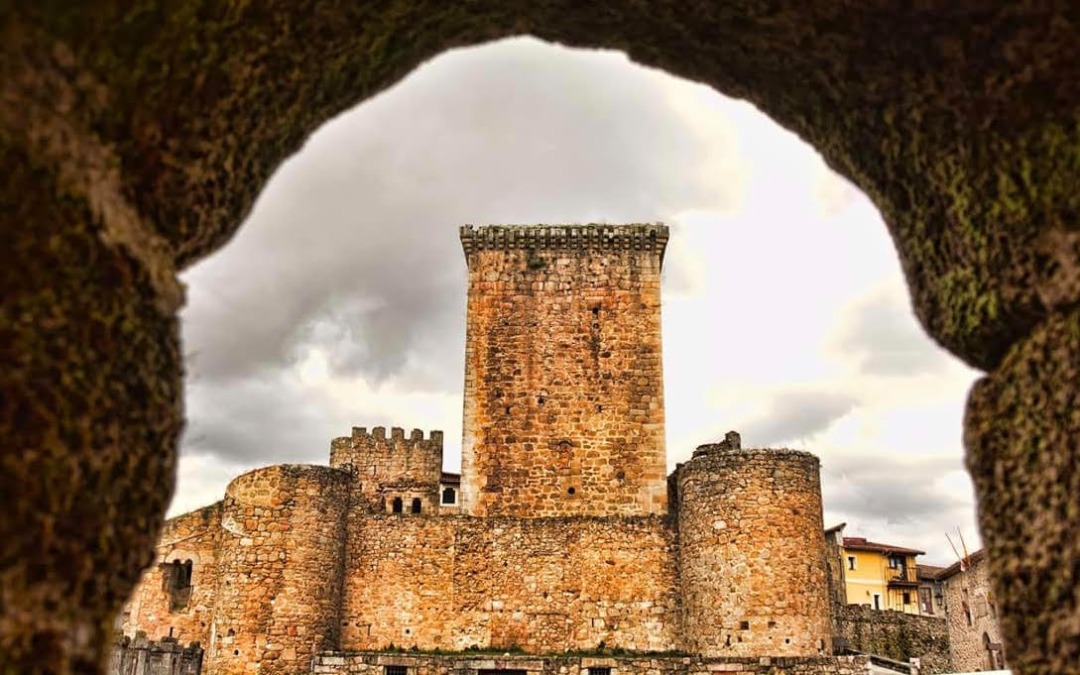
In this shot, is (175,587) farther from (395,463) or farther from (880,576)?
(880,576)

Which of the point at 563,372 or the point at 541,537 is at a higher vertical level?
the point at 563,372

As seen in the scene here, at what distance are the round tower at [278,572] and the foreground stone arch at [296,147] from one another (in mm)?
17149

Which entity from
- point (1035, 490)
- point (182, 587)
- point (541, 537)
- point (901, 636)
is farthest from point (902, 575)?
point (1035, 490)

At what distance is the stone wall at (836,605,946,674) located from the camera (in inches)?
1289

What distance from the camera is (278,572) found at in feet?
63.0

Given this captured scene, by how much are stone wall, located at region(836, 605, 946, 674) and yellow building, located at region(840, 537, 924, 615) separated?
50.2 ft

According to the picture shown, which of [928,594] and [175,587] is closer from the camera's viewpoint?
[175,587]

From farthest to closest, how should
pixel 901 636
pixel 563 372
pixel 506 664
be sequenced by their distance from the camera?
pixel 901 636
pixel 563 372
pixel 506 664

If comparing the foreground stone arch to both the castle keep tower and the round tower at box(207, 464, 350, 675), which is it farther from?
the castle keep tower

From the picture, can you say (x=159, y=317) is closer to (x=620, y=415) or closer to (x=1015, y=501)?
(x=1015, y=501)

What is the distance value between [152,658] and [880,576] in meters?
42.2

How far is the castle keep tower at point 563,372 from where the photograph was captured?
22.9 metres

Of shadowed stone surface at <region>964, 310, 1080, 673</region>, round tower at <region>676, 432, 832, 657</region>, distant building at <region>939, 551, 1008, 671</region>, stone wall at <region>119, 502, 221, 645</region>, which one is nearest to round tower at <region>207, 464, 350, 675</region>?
stone wall at <region>119, 502, 221, 645</region>

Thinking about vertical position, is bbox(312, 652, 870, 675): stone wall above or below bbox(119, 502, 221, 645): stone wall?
below
